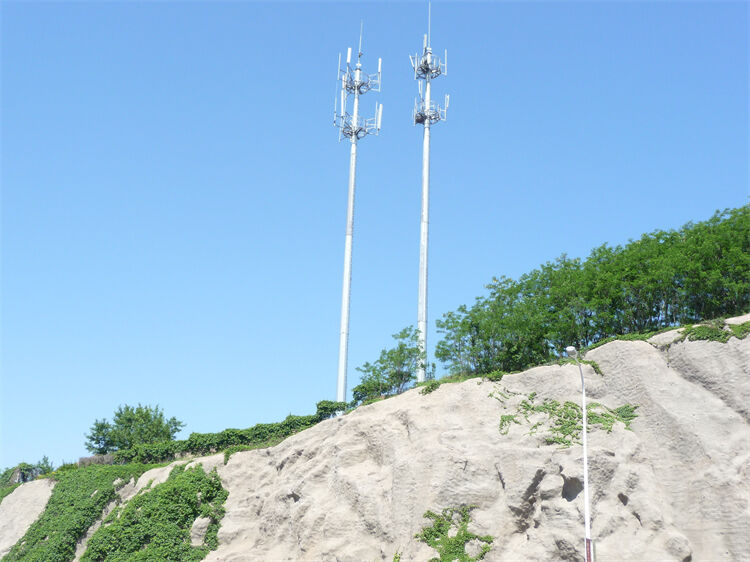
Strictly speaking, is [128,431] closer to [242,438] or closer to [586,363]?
[242,438]

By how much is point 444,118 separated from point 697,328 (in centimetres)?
2348

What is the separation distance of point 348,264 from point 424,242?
5.27 m

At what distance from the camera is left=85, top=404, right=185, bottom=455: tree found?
6000cm

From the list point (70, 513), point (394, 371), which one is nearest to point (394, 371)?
point (394, 371)

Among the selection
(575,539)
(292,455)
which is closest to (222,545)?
(292,455)

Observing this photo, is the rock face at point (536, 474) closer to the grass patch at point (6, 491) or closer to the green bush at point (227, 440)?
the green bush at point (227, 440)

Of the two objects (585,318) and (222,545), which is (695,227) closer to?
(585,318)

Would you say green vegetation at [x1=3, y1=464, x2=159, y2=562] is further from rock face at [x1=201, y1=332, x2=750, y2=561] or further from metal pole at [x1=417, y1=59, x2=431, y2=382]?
metal pole at [x1=417, y1=59, x2=431, y2=382]

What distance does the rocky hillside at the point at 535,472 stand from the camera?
2575 centimetres

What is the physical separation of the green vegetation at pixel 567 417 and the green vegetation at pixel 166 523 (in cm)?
1498

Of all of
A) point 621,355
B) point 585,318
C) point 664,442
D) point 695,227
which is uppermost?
point 695,227

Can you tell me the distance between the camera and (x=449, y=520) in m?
28.3

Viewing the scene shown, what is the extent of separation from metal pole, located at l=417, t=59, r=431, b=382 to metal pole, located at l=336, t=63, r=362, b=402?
194 inches

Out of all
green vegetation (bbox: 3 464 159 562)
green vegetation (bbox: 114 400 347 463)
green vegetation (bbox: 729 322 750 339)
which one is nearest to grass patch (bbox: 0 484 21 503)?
green vegetation (bbox: 3 464 159 562)
